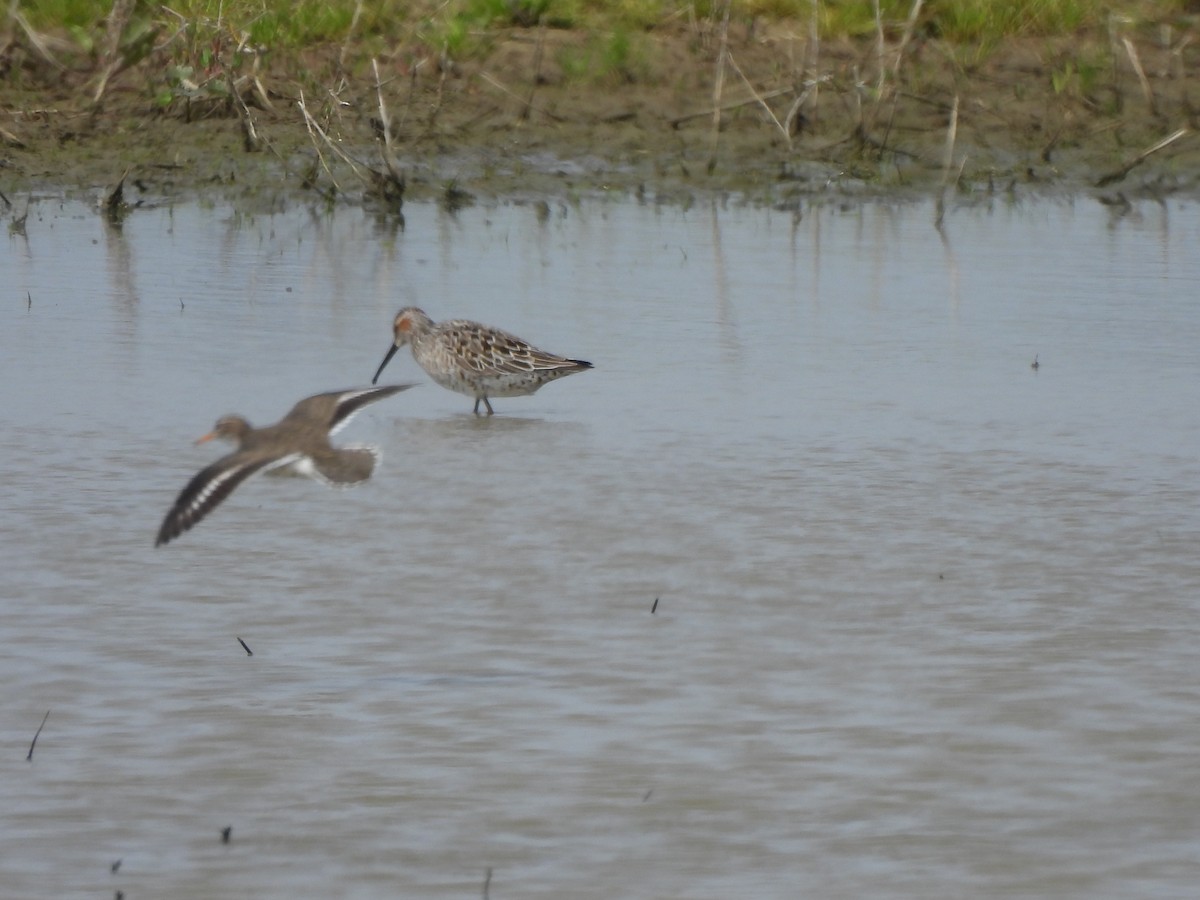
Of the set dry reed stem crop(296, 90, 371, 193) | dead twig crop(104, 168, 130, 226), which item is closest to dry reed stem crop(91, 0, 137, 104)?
dry reed stem crop(296, 90, 371, 193)

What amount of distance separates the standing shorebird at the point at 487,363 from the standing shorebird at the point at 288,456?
271 centimetres

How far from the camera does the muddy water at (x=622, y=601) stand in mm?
4781

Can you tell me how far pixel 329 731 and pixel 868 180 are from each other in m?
12.2

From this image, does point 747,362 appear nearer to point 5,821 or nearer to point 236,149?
point 5,821

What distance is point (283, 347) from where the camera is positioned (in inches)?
411

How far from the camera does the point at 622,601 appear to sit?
Answer: 659cm

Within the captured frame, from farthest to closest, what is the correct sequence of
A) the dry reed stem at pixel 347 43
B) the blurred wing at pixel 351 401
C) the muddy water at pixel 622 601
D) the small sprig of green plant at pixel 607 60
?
the small sprig of green plant at pixel 607 60, the dry reed stem at pixel 347 43, the blurred wing at pixel 351 401, the muddy water at pixel 622 601

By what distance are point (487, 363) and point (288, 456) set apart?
3.50 m

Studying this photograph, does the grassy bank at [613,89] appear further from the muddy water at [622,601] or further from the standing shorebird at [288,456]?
the standing shorebird at [288,456]

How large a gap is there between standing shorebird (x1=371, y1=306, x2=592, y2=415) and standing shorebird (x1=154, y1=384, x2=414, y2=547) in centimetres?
271

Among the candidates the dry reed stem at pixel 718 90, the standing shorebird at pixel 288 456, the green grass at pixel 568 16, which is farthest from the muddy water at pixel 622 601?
the green grass at pixel 568 16

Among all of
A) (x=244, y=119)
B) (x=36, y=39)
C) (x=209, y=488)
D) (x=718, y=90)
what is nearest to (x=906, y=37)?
(x=718, y=90)

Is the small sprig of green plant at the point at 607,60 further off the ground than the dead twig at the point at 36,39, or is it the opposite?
the dead twig at the point at 36,39

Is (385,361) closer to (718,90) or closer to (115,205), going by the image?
(115,205)
